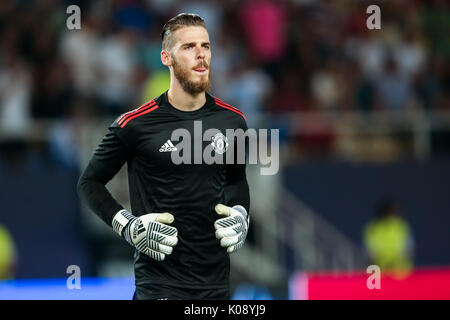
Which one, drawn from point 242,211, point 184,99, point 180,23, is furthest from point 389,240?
point 180,23

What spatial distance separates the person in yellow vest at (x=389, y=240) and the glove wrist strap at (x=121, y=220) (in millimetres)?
7903

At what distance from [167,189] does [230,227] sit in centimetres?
49

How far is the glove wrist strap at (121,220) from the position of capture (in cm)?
579

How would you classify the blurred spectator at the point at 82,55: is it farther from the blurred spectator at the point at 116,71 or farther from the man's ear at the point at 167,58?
the man's ear at the point at 167,58

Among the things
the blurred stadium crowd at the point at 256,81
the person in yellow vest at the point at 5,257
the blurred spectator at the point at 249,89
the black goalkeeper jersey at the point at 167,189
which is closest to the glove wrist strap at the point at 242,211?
the black goalkeeper jersey at the point at 167,189

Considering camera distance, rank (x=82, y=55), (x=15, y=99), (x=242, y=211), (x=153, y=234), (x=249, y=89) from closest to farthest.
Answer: (x=153, y=234) < (x=242, y=211) < (x=15, y=99) < (x=82, y=55) < (x=249, y=89)

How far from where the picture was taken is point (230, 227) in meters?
5.74

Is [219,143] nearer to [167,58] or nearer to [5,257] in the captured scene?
[167,58]

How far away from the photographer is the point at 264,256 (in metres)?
13.5

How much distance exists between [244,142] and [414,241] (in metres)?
8.74

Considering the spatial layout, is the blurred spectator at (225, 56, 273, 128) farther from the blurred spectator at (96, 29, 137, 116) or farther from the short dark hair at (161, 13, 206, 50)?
the short dark hair at (161, 13, 206, 50)

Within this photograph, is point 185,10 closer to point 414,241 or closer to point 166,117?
point 414,241

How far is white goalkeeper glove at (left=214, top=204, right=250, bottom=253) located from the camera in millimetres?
5719
